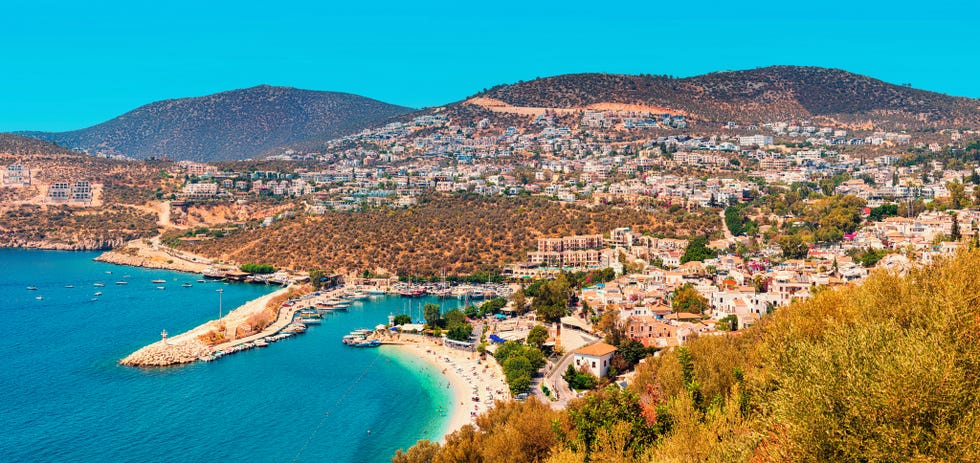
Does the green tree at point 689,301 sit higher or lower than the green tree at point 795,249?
lower

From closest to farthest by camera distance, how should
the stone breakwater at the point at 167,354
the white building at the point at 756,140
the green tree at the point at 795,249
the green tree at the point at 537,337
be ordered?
the green tree at the point at 537,337 < the stone breakwater at the point at 167,354 < the green tree at the point at 795,249 < the white building at the point at 756,140

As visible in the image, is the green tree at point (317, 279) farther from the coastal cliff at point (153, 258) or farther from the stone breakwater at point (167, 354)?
the stone breakwater at point (167, 354)

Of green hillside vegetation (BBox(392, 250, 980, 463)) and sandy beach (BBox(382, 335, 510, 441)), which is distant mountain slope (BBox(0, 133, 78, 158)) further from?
green hillside vegetation (BBox(392, 250, 980, 463))

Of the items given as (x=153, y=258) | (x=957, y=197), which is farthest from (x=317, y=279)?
(x=957, y=197)

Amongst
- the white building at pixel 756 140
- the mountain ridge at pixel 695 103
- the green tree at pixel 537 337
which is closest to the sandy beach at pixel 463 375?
the green tree at pixel 537 337

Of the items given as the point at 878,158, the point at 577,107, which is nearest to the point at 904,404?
the point at 878,158

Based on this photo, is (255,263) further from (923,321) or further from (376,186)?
(923,321)
